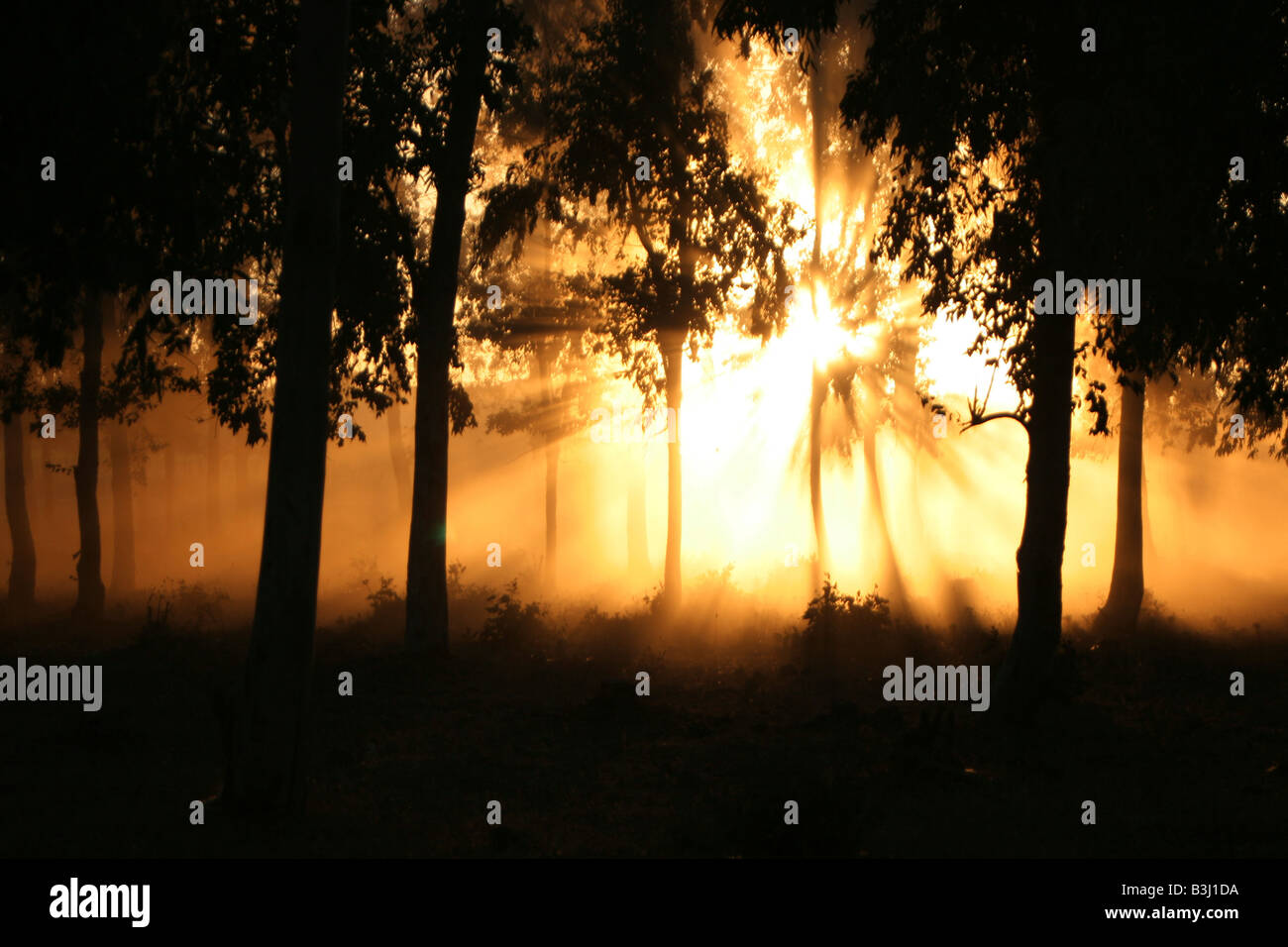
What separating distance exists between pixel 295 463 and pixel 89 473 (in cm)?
1684

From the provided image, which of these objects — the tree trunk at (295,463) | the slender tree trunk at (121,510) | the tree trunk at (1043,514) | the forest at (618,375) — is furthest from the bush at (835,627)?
the slender tree trunk at (121,510)

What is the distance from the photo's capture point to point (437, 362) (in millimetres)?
15766

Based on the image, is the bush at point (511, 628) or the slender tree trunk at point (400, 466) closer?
the bush at point (511, 628)

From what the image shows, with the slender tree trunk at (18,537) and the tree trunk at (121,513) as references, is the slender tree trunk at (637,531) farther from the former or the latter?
the slender tree trunk at (18,537)

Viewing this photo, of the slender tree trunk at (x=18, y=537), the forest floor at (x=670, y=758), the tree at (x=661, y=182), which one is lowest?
the forest floor at (x=670, y=758)

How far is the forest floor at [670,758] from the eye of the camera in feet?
24.8

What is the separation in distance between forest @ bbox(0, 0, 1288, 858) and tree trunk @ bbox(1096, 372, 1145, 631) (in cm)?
9

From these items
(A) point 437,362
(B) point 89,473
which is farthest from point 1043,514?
(B) point 89,473

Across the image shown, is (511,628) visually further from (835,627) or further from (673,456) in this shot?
(835,627)

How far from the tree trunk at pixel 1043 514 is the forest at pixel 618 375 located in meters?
0.05

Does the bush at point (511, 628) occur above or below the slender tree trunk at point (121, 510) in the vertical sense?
below
